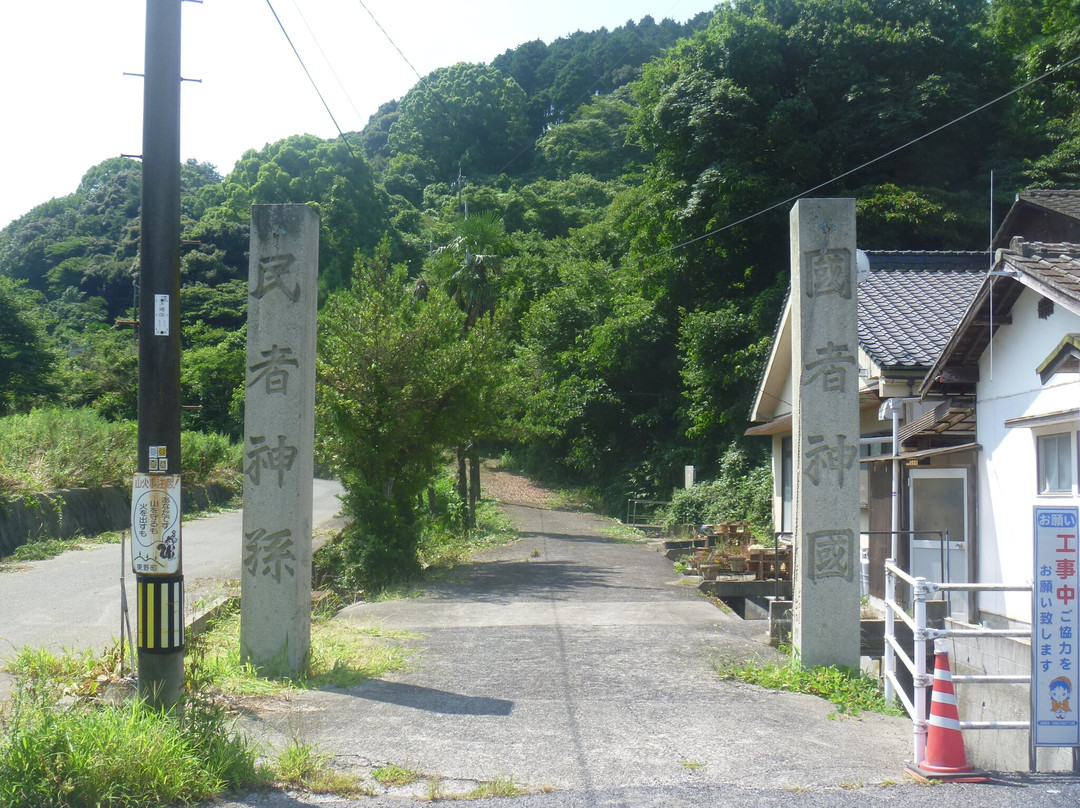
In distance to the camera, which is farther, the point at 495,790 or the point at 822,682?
the point at 822,682

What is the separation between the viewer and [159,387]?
6031 millimetres

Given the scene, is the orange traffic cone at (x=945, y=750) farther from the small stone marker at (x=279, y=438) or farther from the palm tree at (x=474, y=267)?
the palm tree at (x=474, y=267)

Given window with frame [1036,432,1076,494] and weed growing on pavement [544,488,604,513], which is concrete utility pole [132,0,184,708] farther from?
weed growing on pavement [544,488,604,513]

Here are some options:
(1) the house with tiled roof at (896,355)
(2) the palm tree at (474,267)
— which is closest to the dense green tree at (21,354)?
(2) the palm tree at (474,267)

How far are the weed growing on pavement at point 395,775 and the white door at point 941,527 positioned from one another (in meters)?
8.81

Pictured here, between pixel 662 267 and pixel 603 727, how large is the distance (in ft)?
83.8

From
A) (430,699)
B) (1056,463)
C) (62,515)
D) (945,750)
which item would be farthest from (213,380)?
(945,750)

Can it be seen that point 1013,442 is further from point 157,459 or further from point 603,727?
point 157,459

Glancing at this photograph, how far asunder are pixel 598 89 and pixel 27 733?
194 ft

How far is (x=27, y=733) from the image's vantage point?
4.85 meters

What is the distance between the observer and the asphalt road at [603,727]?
5.18 meters

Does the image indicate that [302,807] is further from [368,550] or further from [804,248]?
[368,550]

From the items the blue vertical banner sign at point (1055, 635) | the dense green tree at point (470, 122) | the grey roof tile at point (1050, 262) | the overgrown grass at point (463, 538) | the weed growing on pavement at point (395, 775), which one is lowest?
the overgrown grass at point (463, 538)

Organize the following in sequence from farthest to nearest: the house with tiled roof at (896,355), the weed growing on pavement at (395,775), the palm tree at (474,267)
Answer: the palm tree at (474,267), the house with tiled roof at (896,355), the weed growing on pavement at (395,775)
